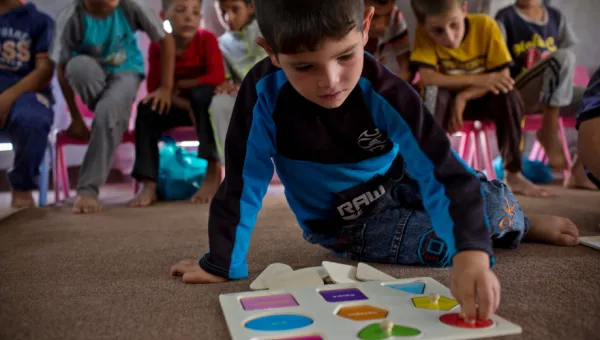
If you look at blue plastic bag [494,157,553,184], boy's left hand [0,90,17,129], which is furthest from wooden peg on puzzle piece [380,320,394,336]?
blue plastic bag [494,157,553,184]

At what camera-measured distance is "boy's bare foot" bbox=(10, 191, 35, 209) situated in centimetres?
175

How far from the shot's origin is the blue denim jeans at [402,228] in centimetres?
83

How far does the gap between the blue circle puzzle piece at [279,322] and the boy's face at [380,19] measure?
1.58 m

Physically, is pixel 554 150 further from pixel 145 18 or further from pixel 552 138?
pixel 145 18

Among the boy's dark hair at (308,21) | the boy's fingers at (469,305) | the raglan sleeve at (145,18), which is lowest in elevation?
the boy's fingers at (469,305)

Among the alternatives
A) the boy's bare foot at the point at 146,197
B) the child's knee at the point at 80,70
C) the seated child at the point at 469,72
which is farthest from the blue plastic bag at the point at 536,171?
the child's knee at the point at 80,70

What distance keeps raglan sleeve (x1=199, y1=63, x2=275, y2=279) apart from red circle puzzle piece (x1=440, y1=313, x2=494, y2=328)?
32 cm

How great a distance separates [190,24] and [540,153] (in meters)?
1.72

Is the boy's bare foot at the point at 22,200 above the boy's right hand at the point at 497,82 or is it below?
below

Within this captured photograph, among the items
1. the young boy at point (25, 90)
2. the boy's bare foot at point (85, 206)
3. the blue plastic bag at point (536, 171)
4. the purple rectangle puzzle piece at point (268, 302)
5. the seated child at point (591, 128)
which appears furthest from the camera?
the blue plastic bag at point (536, 171)

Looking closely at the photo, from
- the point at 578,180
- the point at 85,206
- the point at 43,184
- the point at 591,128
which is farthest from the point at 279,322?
the point at 578,180

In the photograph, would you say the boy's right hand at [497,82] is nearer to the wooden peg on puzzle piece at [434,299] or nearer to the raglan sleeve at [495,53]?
the raglan sleeve at [495,53]

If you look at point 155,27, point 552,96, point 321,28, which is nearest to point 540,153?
point 552,96

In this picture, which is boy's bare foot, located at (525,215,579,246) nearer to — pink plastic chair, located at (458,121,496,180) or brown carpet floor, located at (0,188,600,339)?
brown carpet floor, located at (0,188,600,339)
